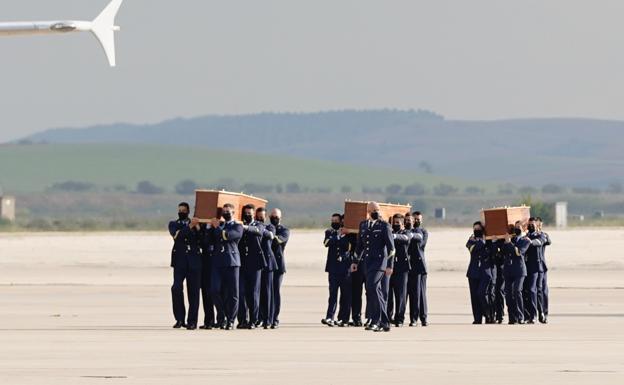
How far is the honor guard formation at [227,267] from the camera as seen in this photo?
30.0m

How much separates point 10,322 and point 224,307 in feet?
13.1

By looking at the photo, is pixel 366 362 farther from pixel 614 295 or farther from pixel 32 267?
pixel 32 267

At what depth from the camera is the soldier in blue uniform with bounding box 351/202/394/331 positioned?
2934cm

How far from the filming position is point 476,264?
3284cm

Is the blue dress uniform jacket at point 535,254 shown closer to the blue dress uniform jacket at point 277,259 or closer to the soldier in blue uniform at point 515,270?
the soldier in blue uniform at point 515,270

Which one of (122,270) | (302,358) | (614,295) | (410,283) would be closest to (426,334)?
(410,283)

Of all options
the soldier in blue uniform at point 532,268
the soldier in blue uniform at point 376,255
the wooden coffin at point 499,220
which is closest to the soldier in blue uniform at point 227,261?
the soldier in blue uniform at point 376,255

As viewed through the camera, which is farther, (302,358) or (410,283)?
(410,283)

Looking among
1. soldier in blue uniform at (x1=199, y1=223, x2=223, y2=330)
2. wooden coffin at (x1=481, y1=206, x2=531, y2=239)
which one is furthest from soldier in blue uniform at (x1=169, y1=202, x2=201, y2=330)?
wooden coffin at (x1=481, y1=206, x2=531, y2=239)

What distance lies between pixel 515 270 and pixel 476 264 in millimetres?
687

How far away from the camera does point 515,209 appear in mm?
32844

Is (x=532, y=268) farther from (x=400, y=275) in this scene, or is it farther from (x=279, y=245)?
(x=279, y=245)

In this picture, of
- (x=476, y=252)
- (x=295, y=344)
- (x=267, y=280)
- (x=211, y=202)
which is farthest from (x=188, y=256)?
(x=476, y=252)

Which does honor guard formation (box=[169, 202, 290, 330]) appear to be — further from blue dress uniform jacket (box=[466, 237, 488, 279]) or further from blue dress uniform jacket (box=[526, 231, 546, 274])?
blue dress uniform jacket (box=[526, 231, 546, 274])
